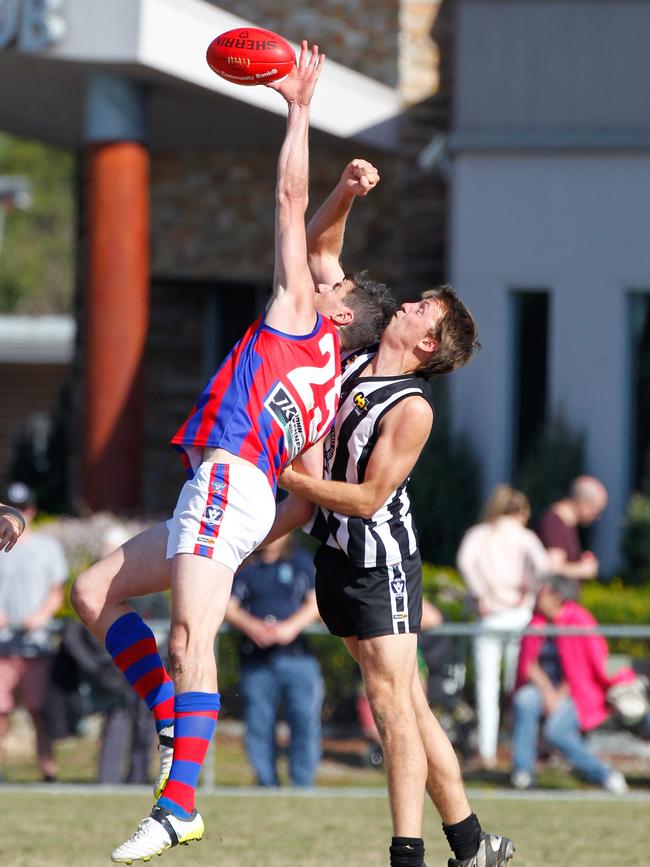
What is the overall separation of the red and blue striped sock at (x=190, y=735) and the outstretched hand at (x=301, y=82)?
6.56 ft

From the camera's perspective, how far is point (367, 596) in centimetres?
618

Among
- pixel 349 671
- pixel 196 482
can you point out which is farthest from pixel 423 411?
pixel 349 671

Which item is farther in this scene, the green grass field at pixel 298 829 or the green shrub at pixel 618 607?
the green shrub at pixel 618 607

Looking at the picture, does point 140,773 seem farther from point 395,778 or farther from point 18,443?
point 18,443

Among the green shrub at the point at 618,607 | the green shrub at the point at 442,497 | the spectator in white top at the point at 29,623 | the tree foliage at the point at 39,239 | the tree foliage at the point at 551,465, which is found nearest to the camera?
the spectator in white top at the point at 29,623

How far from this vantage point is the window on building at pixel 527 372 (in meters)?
15.7

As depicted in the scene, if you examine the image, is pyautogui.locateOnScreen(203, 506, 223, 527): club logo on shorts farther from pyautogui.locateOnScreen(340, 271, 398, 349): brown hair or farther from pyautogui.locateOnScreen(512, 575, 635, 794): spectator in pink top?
pyautogui.locateOnScreen(512, 575, 635, 794): spectator in pink top

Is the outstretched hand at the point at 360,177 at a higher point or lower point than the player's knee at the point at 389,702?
higher

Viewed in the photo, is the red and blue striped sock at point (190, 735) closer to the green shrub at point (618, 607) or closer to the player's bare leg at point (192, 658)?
the player's bare leg at point (192, 658)

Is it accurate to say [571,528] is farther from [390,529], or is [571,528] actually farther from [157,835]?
[157,835]

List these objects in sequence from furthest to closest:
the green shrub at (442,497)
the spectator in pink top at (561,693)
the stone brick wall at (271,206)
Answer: the stone brick wall at (271,206) < the green shrub at (442,497) < the spectator in pink top at (561,693)

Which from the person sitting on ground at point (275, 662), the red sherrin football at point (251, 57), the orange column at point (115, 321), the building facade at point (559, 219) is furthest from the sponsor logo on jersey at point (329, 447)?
the building facade at point (559, 219)

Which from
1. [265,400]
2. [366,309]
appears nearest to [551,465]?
[366,309]

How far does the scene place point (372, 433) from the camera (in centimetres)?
622
